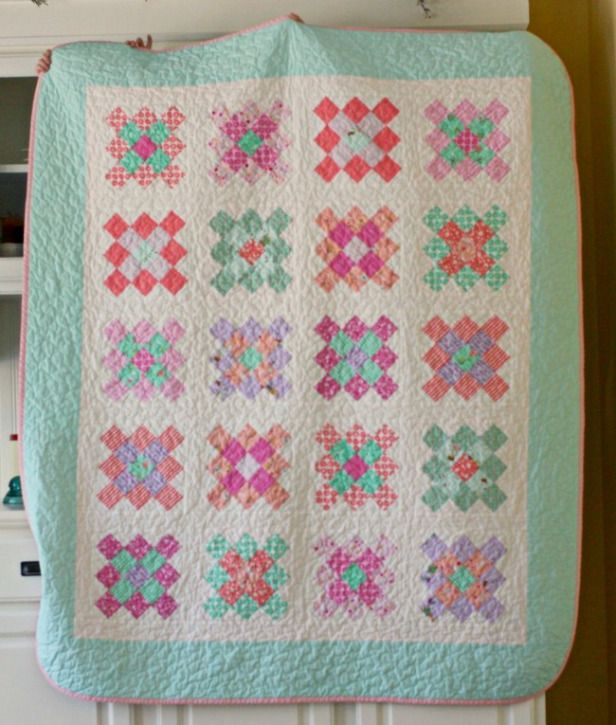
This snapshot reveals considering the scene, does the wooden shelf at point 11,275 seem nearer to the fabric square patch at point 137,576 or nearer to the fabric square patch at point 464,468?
the fabric square patch at point 137,576

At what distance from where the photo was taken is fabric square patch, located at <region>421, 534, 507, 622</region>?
1661 mm

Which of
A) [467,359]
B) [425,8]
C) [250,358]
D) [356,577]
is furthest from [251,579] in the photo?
[425,8]

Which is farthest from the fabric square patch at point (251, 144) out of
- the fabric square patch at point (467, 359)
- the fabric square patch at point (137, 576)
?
the fabric square patch at point (137, 576)

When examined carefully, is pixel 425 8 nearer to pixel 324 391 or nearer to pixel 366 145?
pixel 366 145

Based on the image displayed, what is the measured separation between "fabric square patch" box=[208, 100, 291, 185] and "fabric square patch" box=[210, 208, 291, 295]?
76mm

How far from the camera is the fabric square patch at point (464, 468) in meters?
1.66

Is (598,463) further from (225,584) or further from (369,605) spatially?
(225,584)

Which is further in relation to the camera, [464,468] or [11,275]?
[11,275]

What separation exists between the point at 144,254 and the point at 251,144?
29 centimetres

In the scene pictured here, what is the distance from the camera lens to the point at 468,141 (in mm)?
1685

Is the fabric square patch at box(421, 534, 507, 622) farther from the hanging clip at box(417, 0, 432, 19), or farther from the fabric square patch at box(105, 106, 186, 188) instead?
the hanging clip at box(417, 0, 432, 19)

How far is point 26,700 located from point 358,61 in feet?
4.55

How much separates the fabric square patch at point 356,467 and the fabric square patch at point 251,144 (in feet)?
1.67

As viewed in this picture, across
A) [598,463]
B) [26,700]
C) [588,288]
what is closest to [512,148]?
[588,288]
